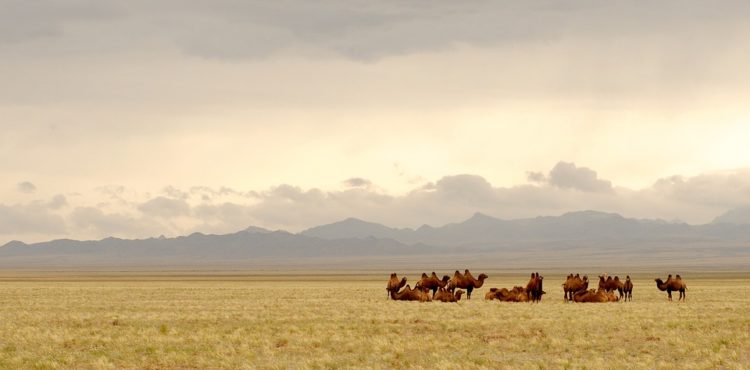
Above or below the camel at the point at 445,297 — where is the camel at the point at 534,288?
above

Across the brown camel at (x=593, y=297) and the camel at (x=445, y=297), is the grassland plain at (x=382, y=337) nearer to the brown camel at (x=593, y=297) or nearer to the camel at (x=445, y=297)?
the camel at (x=445, y=297)

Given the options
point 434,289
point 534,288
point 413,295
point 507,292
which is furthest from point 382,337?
point 507,292

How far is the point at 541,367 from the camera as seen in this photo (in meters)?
20.9

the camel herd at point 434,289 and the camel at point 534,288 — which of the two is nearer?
the camel at point 534,288

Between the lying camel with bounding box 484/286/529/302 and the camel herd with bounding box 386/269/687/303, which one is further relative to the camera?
the lying camel with bounding box 484/286/529/302

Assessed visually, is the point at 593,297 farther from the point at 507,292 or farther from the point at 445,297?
the point at 445,297

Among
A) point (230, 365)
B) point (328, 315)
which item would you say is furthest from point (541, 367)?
point (328, 315)

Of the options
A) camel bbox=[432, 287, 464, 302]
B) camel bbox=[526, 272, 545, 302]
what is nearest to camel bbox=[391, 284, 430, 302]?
camel bbox=[432, 287, 464, 302]

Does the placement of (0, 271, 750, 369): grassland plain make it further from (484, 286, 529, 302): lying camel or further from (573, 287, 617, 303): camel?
(573, 287, 617, 303): camel

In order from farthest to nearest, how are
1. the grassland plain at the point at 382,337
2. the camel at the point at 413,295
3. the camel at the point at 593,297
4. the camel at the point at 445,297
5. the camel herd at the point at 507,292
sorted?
the camel at the point at 593,297 → the camel at the point at 413,295 → the camel herd at the point at 507,292 → the camel at the point at 445,297 → the grassland plain at the point at 382,337

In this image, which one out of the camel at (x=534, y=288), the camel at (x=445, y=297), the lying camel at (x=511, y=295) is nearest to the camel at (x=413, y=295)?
the camel at (x=445, y=297)

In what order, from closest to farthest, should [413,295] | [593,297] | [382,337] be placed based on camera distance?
[382,337], [593,297], [413,295]

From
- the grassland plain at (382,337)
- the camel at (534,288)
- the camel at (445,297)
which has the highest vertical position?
the camel at (534,288)

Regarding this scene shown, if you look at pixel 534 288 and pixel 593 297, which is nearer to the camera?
pixel 534 288
